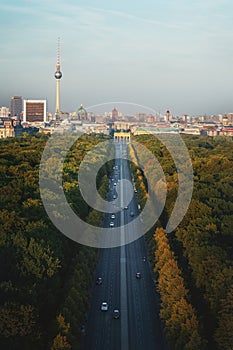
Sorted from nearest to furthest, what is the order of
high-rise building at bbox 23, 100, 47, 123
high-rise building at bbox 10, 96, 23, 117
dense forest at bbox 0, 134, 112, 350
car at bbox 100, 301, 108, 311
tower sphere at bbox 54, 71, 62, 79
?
dense forest at bbox 0, 134, 112, 350
car at bbox 100, 301, 108, 311
tower sphere at bbox 54, 71, 62, 79
high-rise building at bbox 23, 100, 47, 123
high-rise building at bbox 10, 96, 23, 117

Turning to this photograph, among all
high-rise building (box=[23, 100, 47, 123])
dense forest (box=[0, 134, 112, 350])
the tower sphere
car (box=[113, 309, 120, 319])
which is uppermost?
the tower sphere

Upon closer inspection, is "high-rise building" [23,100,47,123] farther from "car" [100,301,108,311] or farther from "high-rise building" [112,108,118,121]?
"car" [100,301,108,311]

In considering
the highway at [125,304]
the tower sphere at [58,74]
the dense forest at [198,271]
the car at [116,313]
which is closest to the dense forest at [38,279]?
the highway at [125,304]

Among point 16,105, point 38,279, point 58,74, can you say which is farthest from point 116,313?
point 16,105

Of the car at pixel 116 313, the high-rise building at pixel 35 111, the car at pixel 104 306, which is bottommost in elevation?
the car at pixel 116 313

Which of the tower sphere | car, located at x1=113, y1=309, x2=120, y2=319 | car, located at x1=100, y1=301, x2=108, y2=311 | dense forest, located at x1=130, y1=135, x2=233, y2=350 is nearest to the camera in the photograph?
dense forest, located at x1=130, y1=135, x2=233, y2=350

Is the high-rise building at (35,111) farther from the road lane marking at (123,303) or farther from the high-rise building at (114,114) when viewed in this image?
the road lane marking at (123,303)

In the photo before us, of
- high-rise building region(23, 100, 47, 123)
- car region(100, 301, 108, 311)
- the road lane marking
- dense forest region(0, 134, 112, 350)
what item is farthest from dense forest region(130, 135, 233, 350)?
high-rise building region(23, 100, 47, 123)
